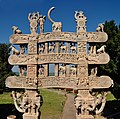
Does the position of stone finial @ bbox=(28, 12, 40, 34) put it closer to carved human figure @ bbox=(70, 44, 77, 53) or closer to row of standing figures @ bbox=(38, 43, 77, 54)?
row of standing figures @ bbox=(38, 43, 77, 54)

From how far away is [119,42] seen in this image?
2127cm

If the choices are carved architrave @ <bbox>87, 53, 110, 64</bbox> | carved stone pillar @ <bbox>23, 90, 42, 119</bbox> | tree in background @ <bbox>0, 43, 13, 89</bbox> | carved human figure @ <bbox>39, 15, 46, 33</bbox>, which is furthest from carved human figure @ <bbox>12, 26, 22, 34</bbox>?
tree in background @ <bbox>0, 43, 13, 89</bbox>

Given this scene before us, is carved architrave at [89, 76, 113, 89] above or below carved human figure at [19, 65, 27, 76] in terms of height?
below

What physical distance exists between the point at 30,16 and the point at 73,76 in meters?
4.36

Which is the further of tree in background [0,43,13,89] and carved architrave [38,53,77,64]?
tree in background [0,43,13,89]

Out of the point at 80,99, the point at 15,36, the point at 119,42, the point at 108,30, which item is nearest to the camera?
the point at 80,99

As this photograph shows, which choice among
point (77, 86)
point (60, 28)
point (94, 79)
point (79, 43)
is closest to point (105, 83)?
point (94, 79)

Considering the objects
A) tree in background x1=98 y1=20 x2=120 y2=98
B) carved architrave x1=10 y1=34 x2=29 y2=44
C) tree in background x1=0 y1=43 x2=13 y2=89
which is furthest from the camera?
tree in background x1=0 y1=43 x2=13 y2=89

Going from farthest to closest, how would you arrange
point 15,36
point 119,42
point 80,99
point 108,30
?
point 108,30 → point 119,42 → point 15,36 → point 80,99

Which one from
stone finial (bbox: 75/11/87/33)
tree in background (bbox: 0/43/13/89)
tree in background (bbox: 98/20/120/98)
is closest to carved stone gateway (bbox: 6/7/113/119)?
stone finial (bbox: 75/11/87/33)

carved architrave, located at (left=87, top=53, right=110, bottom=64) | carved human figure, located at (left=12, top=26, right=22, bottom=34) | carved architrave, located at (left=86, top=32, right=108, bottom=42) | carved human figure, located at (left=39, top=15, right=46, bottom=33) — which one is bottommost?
carved architrave, located at (left=87, top=53, right=110, bottom=64)

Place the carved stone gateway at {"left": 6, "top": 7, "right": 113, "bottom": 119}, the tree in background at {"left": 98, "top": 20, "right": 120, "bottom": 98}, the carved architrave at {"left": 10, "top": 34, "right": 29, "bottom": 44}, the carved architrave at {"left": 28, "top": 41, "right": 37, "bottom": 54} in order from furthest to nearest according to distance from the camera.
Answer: the tree in background at {"left": 98, "top": 20, "right": 120, "bottom": 98}, the carved architrave at {"left": 10, "top": 34, "right": 29, "bottom": 44}, the carved architrave at {"left": 28, "top": 41, "right": 37, "bottom": 54}, the carved stone gateway at {"left": 6, "top": 7, "right": 113, "bottom": 119}

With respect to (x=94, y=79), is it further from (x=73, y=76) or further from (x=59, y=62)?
(x=59, y=62)

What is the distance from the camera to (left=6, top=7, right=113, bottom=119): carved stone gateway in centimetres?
1427
